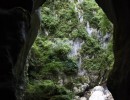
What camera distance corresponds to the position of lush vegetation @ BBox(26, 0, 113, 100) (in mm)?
17719

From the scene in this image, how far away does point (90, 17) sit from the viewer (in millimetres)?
25641

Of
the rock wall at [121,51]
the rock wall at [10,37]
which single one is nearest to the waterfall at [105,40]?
the rock wall at [121,51]

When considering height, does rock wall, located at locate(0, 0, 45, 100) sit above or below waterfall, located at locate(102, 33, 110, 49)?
above

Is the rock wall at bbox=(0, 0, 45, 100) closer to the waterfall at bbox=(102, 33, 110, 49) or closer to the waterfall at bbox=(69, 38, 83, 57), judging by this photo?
the waterfall at bbox=(69, 38, 83, 57)

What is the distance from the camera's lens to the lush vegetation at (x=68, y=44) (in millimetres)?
17719

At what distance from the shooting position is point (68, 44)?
2253 centimetres

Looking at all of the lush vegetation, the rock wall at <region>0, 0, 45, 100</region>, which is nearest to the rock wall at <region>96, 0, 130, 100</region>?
the rock wall at <region>0, 0, 45, 100</region>

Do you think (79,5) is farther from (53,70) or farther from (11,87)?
(11,87)

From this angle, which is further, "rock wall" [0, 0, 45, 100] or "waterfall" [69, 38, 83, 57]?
"waterfall" [69, 38, 83, 57]

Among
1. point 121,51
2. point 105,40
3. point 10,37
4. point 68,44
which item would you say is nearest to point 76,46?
point 68,44

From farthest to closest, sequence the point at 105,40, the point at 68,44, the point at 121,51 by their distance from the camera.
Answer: the point at 105,40, the point at 68,44, the point at 121,51

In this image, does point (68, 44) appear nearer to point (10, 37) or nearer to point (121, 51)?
point (121, 51)

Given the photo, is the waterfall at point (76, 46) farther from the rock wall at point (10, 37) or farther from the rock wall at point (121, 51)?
the rock wall at point (10, 37)

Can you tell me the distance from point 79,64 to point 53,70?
232 inches
